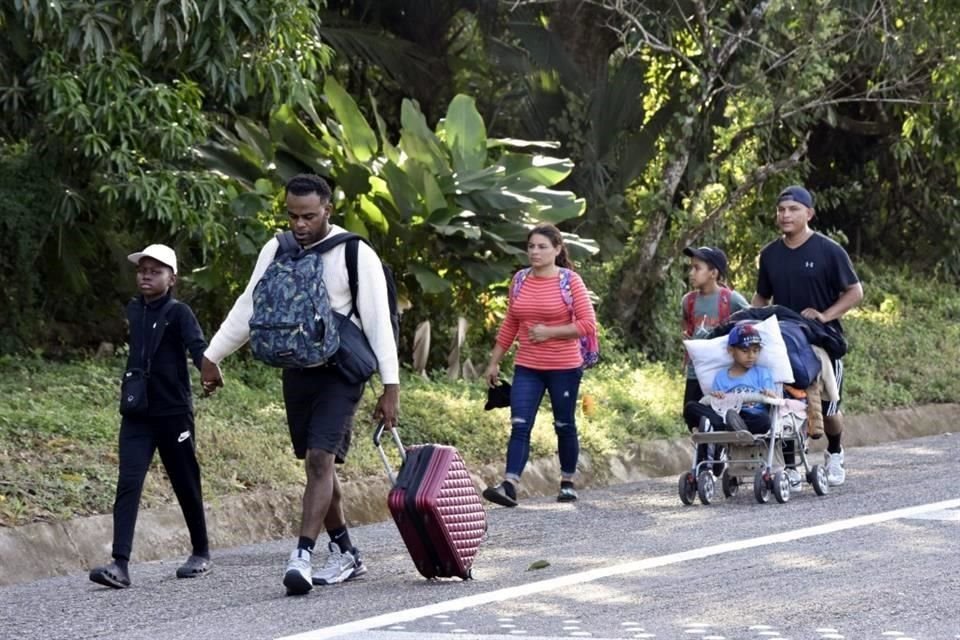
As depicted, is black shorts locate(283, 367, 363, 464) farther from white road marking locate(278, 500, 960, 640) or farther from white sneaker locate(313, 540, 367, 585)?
white road marking locate(278, 500, 960, 640)

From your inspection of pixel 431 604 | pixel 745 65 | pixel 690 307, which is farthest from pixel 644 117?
pixel 431 604

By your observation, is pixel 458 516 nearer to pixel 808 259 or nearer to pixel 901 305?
pixel 808 259

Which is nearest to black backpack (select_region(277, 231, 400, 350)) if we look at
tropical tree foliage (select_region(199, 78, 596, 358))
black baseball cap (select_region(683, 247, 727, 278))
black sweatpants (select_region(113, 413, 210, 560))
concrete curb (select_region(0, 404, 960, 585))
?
black sweatpants (select_region(113, 413, 210, 560))

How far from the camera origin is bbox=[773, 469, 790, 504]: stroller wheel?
10828 millimetres

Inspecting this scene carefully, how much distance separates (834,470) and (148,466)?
4988 mm

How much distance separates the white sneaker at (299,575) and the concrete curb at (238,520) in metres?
1.79

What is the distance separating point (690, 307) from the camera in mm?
11977

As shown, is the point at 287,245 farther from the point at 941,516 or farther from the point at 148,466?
the point at 941,516

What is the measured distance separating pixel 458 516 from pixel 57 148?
21.5 ft

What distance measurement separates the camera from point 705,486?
10969 millimetres

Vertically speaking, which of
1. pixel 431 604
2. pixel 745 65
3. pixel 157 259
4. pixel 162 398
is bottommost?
pixel 431 604

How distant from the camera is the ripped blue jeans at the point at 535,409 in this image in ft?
37.6

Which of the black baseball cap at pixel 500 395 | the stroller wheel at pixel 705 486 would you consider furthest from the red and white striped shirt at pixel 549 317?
the stroller wheel at pixel 705 486

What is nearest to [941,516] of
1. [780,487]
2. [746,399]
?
[780,487]
